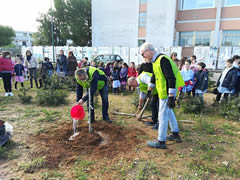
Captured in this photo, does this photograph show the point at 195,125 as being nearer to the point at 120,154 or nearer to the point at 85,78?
the point at 120,154

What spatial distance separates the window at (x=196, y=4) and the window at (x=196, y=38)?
2.72 m

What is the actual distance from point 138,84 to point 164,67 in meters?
1.55

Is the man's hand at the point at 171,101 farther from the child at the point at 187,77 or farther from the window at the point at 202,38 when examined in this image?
the window at the point at 202,38

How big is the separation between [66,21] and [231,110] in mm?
29484

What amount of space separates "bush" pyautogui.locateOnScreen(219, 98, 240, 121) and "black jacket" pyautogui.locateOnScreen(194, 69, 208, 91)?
0.83 metres

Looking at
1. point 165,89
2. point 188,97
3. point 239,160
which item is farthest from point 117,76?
point 239,160

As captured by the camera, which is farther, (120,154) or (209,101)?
(209,101)

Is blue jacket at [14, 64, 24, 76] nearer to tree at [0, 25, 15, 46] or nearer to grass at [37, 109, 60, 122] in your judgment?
grass at [37, 109, 60, 122]

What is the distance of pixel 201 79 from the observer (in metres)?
5.93

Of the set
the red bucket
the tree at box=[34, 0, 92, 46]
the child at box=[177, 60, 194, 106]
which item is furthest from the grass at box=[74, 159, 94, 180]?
the tree at box=[34, 0, 92, 46]

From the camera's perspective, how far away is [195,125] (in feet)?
15.1

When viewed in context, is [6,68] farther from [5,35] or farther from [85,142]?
[5,35]

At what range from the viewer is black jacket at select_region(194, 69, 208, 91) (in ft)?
19.2

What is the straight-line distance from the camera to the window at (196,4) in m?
19.6
